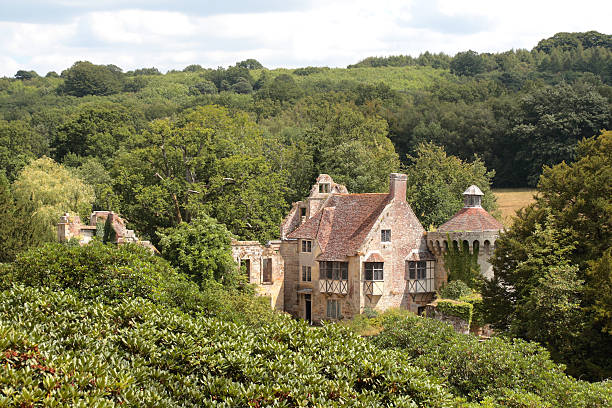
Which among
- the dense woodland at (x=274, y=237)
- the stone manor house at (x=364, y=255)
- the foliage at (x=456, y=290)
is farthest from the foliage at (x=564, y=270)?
the stone manor house at (x=364, y=255)

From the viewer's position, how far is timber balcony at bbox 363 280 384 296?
152ft

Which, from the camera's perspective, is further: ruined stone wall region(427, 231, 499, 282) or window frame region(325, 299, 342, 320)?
window frame region(325, 299, 342, 320)

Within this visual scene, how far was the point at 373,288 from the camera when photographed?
152 ft

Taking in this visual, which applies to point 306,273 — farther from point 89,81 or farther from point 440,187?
point 89,81

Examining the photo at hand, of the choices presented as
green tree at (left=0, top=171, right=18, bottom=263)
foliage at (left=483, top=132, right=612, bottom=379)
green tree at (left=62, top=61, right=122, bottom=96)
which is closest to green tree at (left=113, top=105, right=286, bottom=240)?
green tree at (left=0, top=171, right=18, bottom=263)

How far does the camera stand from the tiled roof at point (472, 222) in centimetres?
4609

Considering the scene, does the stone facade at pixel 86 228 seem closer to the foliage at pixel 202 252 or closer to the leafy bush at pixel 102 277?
the foliage at pixel 202 252

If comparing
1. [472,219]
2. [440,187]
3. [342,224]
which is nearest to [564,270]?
[472,219]

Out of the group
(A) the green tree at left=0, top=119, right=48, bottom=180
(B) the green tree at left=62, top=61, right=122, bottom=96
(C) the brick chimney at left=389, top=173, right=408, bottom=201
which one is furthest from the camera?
(B) the green tree at left=62, top=61, right=122, bottom=96

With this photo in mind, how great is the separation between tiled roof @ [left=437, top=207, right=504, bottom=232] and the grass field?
2806cm

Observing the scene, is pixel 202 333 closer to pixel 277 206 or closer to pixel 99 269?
pixel 99 269

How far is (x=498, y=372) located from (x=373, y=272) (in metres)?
22.8

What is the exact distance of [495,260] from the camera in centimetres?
3650

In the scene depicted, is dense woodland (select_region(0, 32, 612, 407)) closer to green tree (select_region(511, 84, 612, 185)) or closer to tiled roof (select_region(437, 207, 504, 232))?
green tree (select_region(511, 84, 612, 185))
